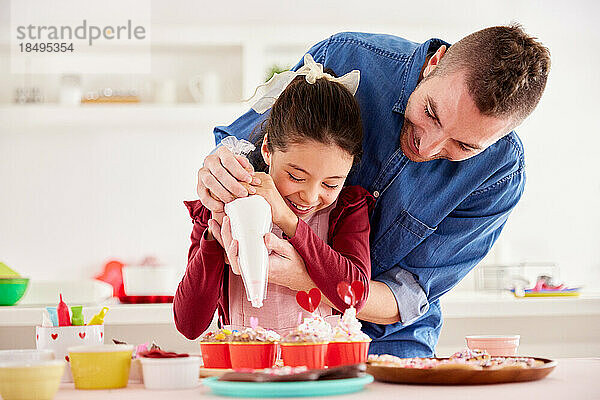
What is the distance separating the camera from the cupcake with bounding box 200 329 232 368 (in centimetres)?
121

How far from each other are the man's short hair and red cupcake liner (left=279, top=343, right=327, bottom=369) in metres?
0.62

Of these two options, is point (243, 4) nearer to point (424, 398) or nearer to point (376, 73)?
point (376, 73)

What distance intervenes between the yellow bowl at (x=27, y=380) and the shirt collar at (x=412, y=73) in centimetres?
103

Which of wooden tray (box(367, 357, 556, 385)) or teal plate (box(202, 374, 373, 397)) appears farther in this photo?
wooden tray (box(367, 357, 556, 385))

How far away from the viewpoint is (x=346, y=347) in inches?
45.6

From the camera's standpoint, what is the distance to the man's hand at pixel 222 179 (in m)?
1.37

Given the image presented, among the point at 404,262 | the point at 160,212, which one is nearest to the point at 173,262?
the point at 160,212

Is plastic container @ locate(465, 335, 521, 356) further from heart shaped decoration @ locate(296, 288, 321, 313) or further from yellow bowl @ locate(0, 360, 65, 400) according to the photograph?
yellow bowl @ locate(0, 360, 65, 400)

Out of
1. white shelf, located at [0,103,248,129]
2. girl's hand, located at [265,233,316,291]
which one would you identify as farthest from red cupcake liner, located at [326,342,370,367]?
white shelf, located at [0,103,248,129]

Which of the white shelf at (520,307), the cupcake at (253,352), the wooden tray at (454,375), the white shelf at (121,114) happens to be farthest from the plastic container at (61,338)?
the white shelf at (121,114)

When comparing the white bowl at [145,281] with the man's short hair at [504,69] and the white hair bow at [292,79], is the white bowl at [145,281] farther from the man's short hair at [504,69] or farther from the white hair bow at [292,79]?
the man's short hair at [504,69]

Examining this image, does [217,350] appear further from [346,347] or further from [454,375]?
[454,375]

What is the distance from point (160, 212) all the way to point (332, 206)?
246 cm

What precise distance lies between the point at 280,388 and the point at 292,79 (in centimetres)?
85
